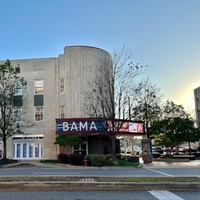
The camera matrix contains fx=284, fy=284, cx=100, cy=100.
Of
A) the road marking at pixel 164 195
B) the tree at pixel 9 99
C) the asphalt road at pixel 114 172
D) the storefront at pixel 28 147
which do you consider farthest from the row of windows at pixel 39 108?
the road marking at pixel 164 195

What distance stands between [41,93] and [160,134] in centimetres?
1582

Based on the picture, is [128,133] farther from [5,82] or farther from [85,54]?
[5,82]

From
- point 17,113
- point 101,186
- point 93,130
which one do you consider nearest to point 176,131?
point 93,130

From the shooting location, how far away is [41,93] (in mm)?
35875

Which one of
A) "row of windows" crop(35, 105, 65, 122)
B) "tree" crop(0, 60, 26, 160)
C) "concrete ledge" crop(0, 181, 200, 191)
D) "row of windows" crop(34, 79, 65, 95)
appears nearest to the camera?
"concrete ledge" crop(0, 181, 200, 191)

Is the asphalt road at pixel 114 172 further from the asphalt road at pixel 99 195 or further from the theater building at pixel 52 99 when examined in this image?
the theater building at pixel 52 99

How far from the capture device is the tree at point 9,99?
101ft

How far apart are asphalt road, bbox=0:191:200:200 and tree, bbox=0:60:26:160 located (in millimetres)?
22252

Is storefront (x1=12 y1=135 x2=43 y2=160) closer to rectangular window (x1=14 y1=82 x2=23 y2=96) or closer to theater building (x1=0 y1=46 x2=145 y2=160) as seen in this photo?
theater building (x1=0 y1=46 x2=145 y2=160)

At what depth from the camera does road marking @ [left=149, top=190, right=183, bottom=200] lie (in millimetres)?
8461

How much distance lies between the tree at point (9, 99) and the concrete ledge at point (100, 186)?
21319 mm

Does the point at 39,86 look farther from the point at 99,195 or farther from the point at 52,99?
the point at 99,195

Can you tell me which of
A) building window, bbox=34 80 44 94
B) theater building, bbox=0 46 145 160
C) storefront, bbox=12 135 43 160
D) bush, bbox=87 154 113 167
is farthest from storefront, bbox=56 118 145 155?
building window, bbox=34 80 44 94

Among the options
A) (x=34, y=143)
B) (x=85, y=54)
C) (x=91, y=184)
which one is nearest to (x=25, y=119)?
(x=34, y=143)
